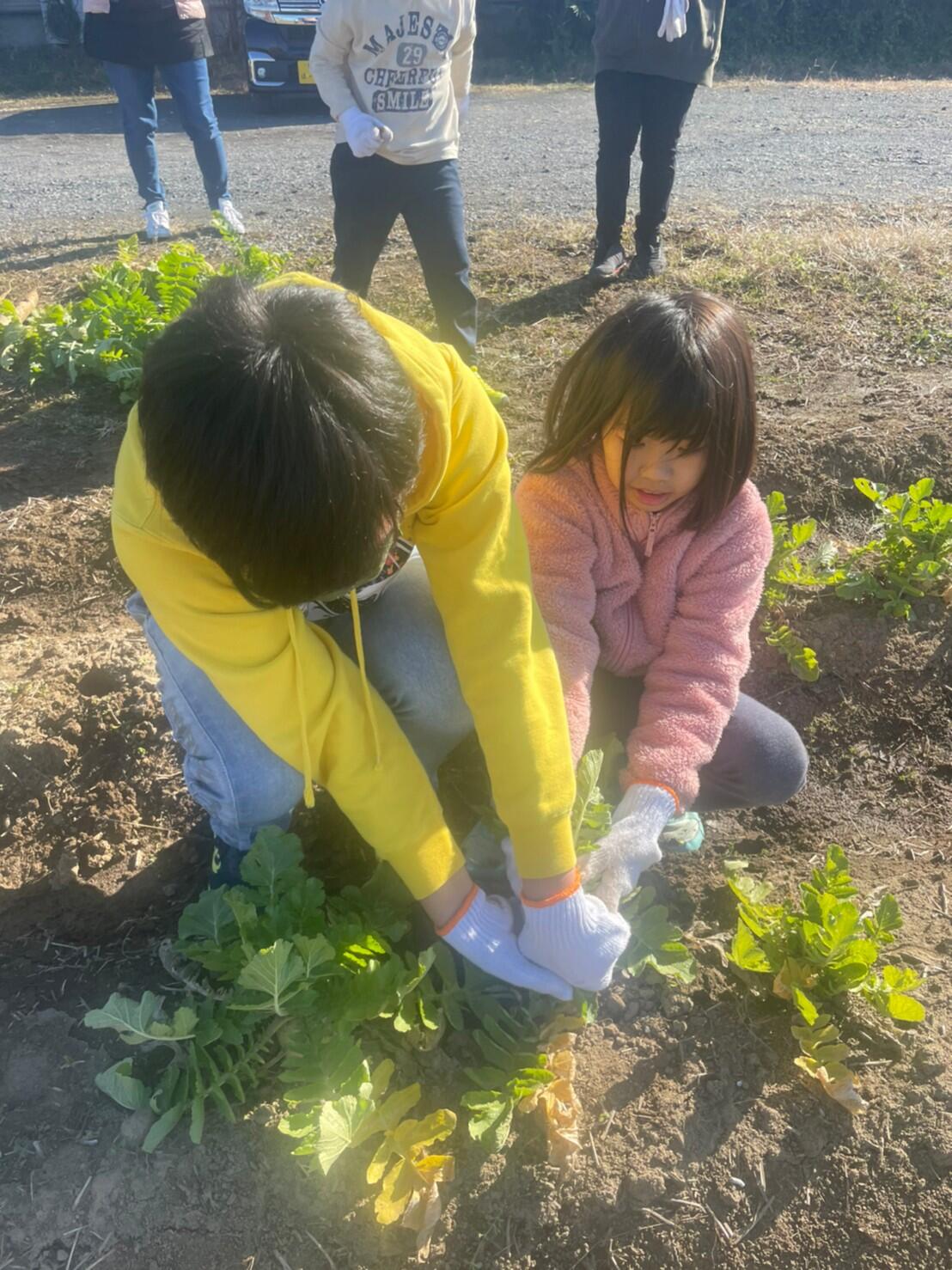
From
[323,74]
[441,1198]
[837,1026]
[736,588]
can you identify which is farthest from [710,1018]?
[323,74]

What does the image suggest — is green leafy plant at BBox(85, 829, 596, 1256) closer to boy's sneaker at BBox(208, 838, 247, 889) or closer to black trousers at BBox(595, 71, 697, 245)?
boy's sneaker at BBox(208, 838, 247, 889)

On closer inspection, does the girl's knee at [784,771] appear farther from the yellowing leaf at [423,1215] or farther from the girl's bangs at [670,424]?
the yellowing leaf at [423,1215]

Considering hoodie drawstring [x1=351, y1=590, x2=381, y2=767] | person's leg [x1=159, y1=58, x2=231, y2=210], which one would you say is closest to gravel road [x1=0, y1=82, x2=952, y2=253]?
person's leg [x1=159, y1=58, x2=231, y2=210]

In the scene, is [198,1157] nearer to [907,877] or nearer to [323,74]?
[907,877]

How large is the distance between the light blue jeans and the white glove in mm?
3092

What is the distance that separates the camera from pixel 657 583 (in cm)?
190

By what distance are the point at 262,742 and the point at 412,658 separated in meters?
0.33

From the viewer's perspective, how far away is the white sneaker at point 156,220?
519 cm

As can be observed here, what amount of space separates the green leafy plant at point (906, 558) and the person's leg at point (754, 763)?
2.28ft

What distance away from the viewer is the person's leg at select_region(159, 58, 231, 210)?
4.85 m

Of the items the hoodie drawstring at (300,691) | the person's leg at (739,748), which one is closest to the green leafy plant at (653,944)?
the person's leg at (739,748)

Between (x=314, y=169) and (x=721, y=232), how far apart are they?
3.22 meters

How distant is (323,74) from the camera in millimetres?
3393

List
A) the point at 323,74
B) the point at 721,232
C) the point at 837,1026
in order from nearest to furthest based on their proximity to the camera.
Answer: the point at 837,1026 → the point at 323,74 → the point at 721,232
